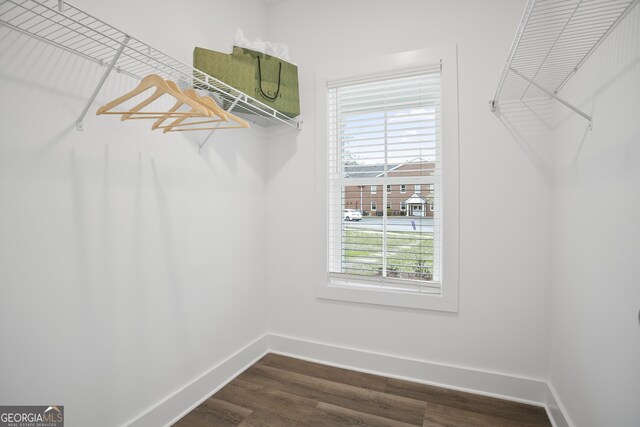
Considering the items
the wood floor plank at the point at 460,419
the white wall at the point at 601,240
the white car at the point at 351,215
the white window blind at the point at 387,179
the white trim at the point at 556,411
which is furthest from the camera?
the white car at the point at 351,215

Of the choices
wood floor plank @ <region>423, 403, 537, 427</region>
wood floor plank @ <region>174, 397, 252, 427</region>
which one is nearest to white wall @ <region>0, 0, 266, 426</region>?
wood floor plank @ <region>174, 397, 252, 427</region>

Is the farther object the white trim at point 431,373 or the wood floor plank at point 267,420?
the white trim at point 431,373

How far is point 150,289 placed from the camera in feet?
5.12

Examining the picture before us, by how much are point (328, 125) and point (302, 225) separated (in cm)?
76

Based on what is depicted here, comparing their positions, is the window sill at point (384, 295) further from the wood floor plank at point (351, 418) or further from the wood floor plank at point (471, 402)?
the wood floor plank at point (351, 418)

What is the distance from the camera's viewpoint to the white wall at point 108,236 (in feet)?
3.57

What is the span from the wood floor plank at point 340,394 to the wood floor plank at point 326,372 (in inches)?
Answer: 1.9

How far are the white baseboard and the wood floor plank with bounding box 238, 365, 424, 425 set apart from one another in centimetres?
19

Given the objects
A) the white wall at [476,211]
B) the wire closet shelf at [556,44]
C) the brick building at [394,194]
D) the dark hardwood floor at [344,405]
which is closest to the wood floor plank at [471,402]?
the dark hardwood floor at [344,405]

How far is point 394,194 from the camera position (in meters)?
2.16

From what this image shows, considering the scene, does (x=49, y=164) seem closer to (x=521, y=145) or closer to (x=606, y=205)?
(x=606, y=205)

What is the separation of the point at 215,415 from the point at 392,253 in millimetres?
1418

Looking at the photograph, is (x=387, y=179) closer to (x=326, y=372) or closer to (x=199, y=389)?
(x=326, y=372)

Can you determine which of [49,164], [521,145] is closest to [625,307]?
[521,145]
